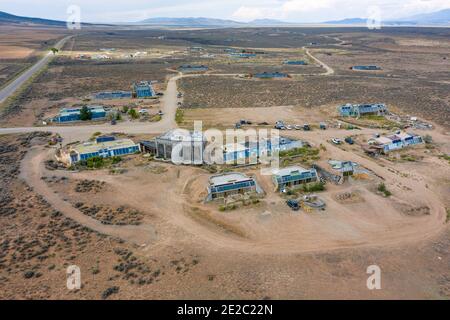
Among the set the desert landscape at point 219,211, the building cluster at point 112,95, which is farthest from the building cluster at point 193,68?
the desert landscape at point 219,211

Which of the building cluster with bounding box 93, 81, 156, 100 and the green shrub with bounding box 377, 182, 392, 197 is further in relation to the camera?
the building cluster with bounding box 93, 81, 156, 100

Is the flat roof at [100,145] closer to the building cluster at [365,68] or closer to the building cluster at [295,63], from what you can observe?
the building cluster at [365,68]

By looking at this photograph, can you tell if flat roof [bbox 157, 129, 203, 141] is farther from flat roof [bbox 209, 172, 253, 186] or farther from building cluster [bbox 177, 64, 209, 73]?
building cluster [bbox 177, 64, 209, 73]

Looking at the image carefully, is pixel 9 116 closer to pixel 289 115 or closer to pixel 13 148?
pixel 13 148

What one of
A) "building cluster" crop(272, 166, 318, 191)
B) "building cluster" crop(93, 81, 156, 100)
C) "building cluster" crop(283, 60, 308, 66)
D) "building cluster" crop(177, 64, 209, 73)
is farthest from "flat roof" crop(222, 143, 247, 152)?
"building cluster" crop(283, 60, 308, 66)

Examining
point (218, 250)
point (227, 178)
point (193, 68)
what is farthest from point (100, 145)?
point (193, 68)
